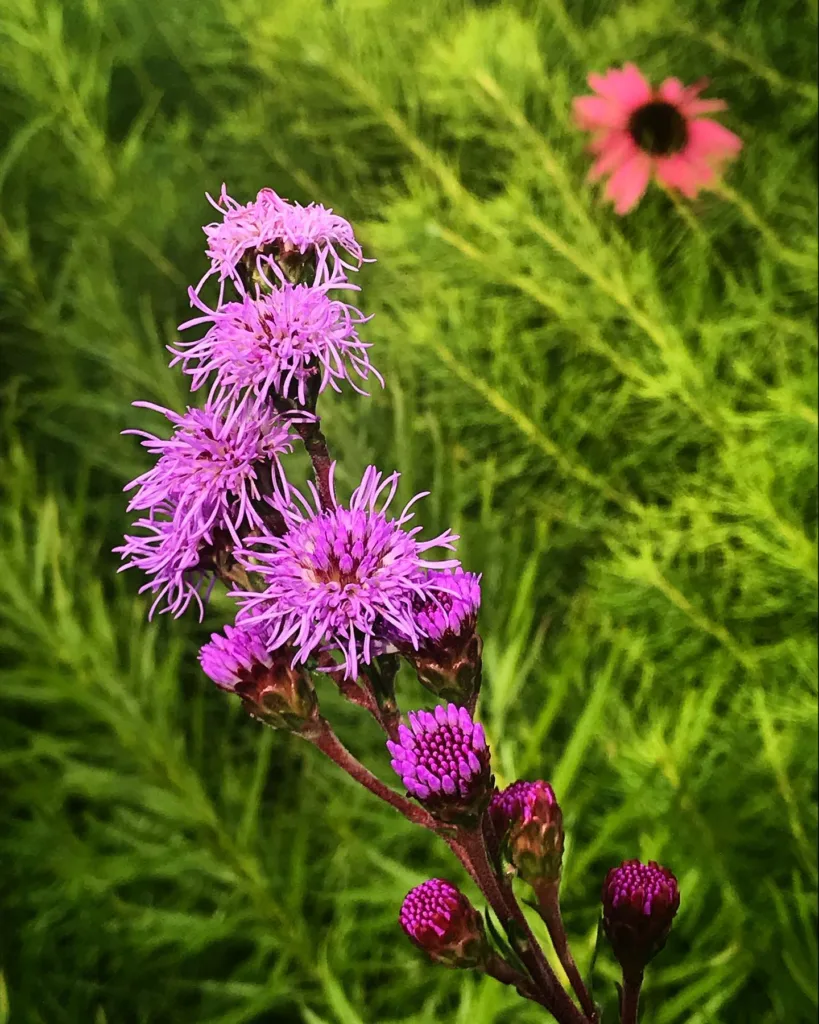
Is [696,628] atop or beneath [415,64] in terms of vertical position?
beneath

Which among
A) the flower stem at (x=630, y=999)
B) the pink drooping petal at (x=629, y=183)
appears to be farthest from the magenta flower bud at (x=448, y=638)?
the pink drooping petal at (x=629, y=183)

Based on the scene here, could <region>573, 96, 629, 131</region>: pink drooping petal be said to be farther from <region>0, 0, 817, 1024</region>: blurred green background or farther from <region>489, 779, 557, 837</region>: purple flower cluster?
<region>489, 779, 557, 837</region>: purple flower cluster

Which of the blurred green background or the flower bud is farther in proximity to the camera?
the blurred green background

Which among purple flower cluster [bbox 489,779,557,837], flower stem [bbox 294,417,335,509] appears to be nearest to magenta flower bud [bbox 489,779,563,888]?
purple flower cluster [bbox 489,779,557,837]

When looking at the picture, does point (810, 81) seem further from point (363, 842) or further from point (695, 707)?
point (363, 842)

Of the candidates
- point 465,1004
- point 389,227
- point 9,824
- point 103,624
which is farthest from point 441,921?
point 389,227
